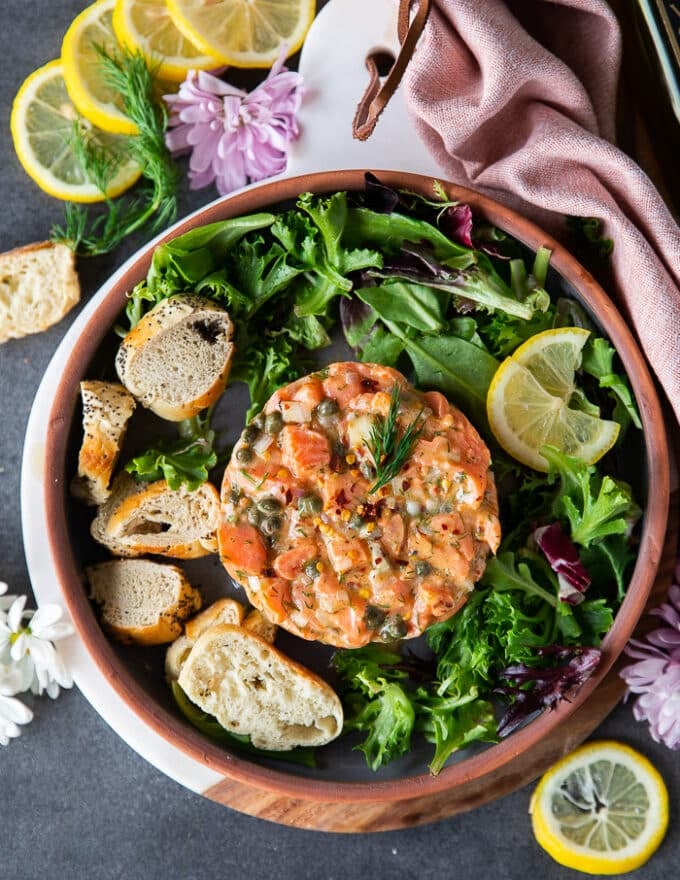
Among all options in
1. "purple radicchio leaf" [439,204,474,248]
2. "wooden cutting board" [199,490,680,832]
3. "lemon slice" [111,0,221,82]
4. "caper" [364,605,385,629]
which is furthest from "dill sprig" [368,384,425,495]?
"lemon slice" [111,0,221,82]

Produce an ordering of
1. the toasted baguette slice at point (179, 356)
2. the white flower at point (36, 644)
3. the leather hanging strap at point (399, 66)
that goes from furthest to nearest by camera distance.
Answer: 1. the white flower at point (36, 644)
2. the toasted baguette slice at point (179, 356)
3. the leather hanging strap at point (399, 66)

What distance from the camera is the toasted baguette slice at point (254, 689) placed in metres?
3.02

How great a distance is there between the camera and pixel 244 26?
3186mm

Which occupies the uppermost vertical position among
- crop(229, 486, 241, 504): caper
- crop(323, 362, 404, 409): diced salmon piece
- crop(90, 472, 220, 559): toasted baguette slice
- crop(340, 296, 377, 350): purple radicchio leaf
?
crop(340, 296, 377, 350): purple radicchio leaf

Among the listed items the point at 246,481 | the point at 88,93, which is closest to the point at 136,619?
the point at 246,481

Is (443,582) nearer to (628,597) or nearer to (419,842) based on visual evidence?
(628,597)

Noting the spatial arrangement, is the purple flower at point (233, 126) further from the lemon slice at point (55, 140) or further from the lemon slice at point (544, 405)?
the lemon slice at point (544, 405)

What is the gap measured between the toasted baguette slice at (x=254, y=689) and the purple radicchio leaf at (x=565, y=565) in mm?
816

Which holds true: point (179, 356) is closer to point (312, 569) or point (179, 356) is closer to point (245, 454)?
→ point (245, 454)

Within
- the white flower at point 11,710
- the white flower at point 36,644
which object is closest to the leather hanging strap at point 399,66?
the white flower at point 36,644

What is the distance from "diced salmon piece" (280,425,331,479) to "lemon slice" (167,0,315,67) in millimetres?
1320

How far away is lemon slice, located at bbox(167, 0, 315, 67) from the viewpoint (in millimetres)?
3121

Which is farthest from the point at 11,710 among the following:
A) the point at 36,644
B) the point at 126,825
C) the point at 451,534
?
the point at 451,534

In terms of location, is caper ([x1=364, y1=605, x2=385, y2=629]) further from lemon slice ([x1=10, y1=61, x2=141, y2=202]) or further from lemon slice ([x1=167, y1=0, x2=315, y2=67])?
lemon slice ([x1=167, y1=0, x2=315, y2=67])
